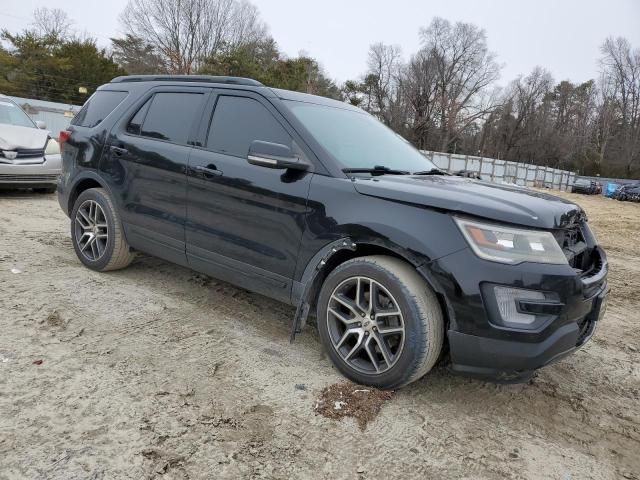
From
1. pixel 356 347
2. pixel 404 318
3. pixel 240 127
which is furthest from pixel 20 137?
pixel 404 318

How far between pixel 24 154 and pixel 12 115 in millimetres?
1346

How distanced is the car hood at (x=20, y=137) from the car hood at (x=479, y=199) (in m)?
7.48

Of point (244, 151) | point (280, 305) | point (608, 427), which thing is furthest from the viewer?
point (280, 305)

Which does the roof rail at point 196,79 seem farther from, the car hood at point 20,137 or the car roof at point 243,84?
the car hood at point 20,137

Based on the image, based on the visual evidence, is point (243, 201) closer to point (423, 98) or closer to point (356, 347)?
point (356, 347)

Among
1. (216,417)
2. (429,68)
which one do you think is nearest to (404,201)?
(216,417)

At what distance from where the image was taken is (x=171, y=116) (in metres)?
3.90

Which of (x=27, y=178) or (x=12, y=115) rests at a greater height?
(x=12, y=115)

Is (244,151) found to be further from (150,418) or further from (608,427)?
(608,427)

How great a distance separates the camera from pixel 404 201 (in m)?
2.65

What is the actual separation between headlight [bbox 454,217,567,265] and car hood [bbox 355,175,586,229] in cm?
5

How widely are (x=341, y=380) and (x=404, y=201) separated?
3.71ft

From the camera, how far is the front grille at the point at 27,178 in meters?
7.94

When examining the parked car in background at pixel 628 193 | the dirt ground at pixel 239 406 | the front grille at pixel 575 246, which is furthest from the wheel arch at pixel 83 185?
the parked car in background at pixel 628 193
